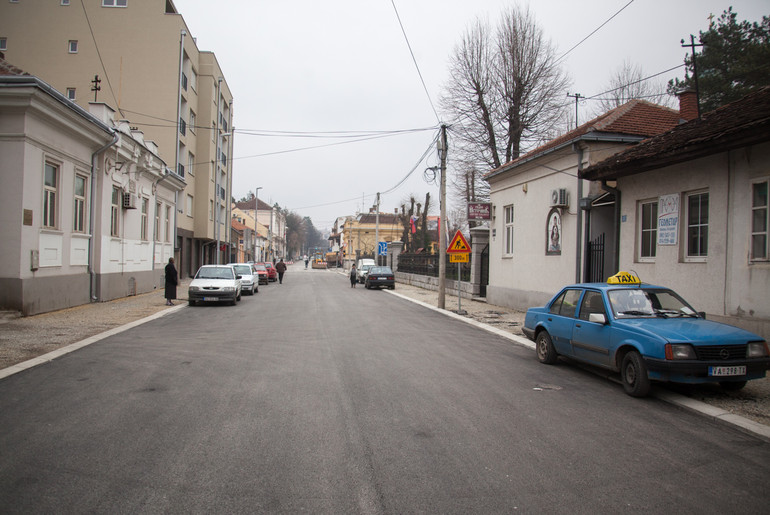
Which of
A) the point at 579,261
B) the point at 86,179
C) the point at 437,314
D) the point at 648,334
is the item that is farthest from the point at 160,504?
the point at 86,179

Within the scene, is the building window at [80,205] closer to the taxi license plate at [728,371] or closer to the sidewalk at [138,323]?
the sidewalk at [138,323]

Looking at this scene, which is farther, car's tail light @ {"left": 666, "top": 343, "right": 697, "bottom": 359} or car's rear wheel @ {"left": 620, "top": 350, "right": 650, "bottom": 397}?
car's rear wheel @ {"left": 620, "top": 350, "right": 650, "bottom": 397}

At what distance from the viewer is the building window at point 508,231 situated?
20314mm

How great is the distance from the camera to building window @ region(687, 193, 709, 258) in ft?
33.7

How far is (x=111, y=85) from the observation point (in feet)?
108

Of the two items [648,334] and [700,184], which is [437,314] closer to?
[700,184]

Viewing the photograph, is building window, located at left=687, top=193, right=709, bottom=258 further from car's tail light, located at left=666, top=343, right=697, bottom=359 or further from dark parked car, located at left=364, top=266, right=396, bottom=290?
dark parked car, located at left=364, top=266, right=396, bottom=290

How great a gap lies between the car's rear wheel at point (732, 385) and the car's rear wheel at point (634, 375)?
3.84 ft

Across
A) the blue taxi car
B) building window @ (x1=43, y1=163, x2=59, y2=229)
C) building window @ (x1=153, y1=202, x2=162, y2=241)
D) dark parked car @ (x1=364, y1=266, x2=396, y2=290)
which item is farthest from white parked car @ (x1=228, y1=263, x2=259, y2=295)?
the blue taxi car

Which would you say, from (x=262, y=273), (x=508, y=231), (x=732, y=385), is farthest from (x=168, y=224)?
(x=732, y=385)

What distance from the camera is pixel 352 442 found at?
4703 mm

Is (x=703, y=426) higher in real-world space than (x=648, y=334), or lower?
lower

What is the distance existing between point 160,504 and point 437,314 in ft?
49.1

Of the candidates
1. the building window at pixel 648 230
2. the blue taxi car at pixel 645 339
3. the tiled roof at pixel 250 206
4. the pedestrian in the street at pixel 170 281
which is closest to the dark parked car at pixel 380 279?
the pedestrian in the street at pixel 170 281
